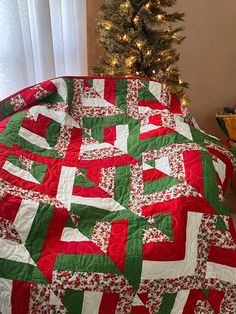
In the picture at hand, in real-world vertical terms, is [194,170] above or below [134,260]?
above

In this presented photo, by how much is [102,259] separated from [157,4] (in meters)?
1.38

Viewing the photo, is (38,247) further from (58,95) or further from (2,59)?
(2,59)

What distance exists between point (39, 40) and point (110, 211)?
108cm

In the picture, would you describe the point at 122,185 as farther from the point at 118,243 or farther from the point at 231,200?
the point at 231,200

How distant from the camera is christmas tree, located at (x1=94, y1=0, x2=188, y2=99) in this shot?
5.98ft

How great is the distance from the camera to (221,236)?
116 cm

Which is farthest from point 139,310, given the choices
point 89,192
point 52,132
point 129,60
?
point 129,60

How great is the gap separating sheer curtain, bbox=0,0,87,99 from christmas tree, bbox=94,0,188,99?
161 mm

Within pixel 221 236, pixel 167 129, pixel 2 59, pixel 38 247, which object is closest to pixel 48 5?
pixel 2 59

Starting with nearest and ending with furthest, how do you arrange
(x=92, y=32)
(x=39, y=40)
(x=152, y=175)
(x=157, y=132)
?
(x=152, y=175) < (x=157, y=132) < (x=39, y=40) < (x=92, y=32)

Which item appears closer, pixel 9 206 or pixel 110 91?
pixel 9 206

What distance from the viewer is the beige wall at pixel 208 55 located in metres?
2.49

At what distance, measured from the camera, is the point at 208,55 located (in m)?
2.69

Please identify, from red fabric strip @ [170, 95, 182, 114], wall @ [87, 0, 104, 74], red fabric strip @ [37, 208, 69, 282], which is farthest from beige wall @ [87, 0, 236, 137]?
red fabric strip @ [37, 208, 69, 282]
